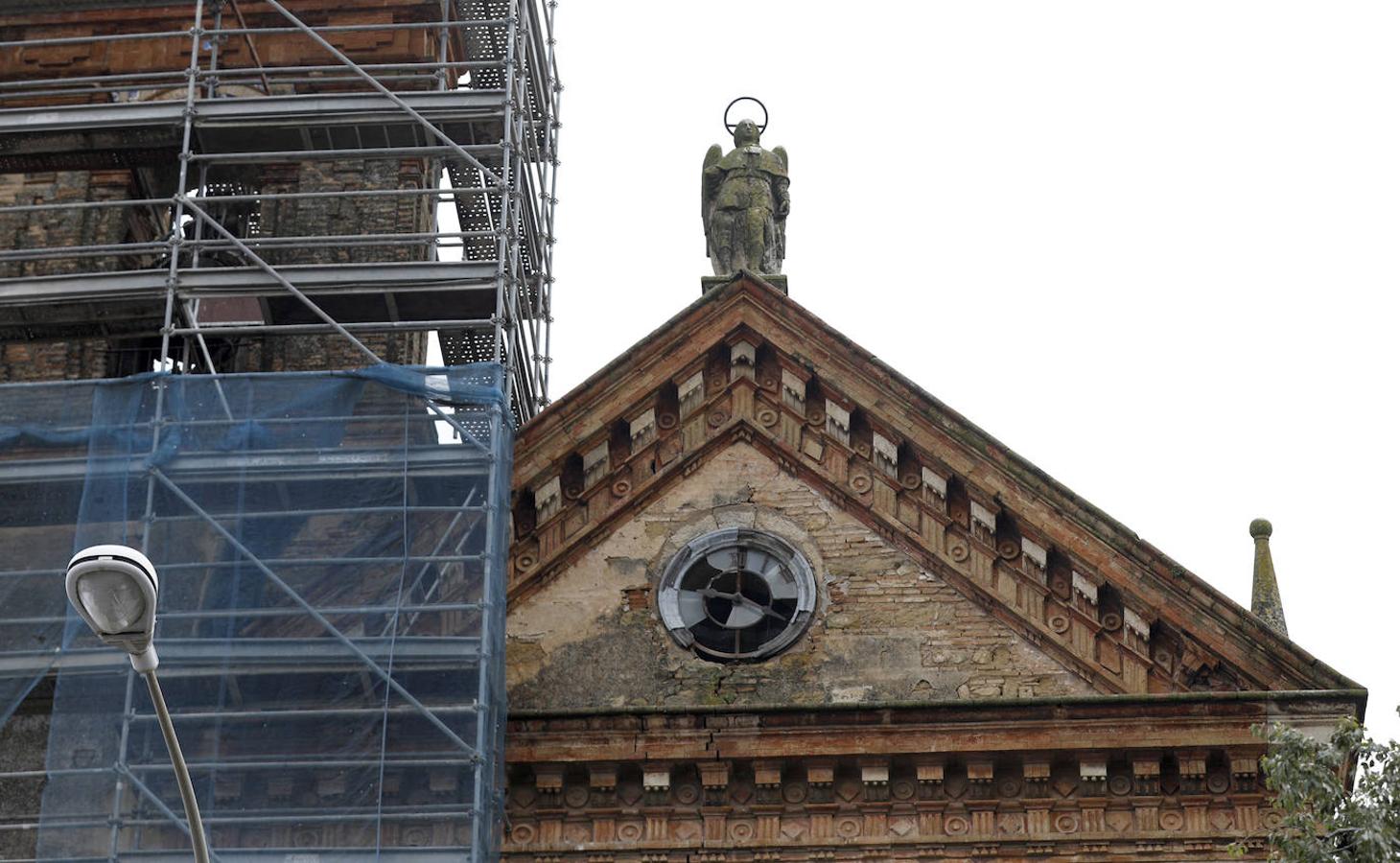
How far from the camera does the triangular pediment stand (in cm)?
2134

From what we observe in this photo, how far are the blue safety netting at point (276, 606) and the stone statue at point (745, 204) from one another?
2.79 metres

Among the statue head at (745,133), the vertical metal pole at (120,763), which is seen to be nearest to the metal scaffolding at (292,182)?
the statue head at (745,133)

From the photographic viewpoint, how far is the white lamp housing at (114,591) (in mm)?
13828

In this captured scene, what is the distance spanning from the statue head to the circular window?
413 cm

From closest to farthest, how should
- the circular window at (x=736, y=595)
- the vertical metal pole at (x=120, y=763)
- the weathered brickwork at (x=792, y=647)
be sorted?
the vertical metal pole at (x=120, y=763)
the weathered brickwork at (x=792, y=647)
the circular window at (x=736, y=595)

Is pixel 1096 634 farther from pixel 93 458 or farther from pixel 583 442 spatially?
pixel 93 458

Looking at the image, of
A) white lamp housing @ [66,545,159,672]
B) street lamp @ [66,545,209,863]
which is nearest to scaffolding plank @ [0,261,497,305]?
street lamp @ [66,545,209,863]

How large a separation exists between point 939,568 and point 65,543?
7.07 metres

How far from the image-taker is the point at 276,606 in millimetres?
21328

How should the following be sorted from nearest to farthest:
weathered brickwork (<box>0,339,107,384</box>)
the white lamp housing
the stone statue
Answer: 1. the white lamp housing
2. the stone statue
3. weathered brickwork (<box>0,339,107,384</box>)

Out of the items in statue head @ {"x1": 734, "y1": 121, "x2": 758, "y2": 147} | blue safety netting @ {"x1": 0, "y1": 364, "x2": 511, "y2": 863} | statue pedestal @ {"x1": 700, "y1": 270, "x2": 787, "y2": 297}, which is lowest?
blue safety netting @ {"x1": 0, "y1": 364, "x2": 511, "y2": 863}

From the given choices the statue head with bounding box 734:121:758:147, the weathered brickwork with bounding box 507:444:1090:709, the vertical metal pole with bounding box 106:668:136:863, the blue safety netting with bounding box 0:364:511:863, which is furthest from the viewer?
the statue head with bounding box 734:121:758:147

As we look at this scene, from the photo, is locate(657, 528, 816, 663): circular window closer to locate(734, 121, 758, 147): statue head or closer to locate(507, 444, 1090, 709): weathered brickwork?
locate(507, 444, 1090, 709): weathered brickwork

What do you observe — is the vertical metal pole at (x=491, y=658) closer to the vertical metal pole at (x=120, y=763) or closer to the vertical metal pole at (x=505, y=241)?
the vertical metal pole at (x=505, y=241)
